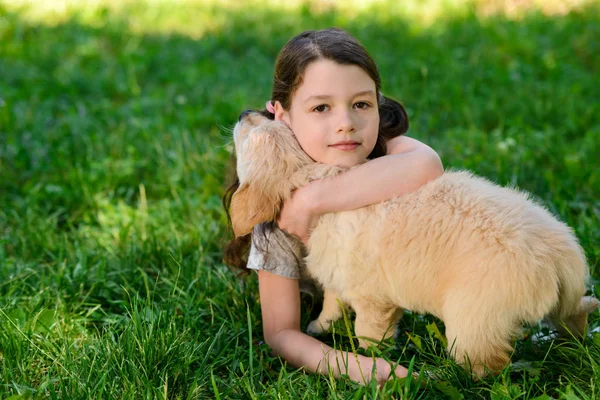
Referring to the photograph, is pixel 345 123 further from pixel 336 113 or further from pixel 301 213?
pixel 301 213

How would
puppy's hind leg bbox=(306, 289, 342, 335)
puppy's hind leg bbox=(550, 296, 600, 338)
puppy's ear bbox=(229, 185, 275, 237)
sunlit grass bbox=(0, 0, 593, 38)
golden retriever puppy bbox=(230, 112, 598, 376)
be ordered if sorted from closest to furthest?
golden retriever puppy bbox=(230, 112, 598, 376)
puppy's hind leg bbox=(550, 296, 600, 338)
puppy's ear bbox=(229, 185, 275, 237)
puppy's hind leg bbox=(306, 289, 342, 335)
sunlit grass bbox=(0, 0, 593, 38)

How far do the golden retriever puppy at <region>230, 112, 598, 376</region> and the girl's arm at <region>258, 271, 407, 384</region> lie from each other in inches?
5.8

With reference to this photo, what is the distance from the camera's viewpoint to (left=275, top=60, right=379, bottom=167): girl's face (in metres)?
2.64

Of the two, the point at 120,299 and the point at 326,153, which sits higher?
the point at 326,153

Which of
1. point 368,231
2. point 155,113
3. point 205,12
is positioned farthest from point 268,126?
point 205,12

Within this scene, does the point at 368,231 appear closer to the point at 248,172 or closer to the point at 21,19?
the point at 248,172

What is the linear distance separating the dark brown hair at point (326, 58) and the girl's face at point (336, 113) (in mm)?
32

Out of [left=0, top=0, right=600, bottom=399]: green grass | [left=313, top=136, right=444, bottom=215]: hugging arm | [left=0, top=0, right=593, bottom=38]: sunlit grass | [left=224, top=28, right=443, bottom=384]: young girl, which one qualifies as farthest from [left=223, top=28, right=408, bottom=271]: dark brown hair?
[left=0, top=0, right=593, bottom=38]: sunlit grass

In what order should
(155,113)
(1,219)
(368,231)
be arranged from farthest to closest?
(155,113) → (1,219) → (368,231)

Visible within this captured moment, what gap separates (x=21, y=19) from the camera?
746 cm

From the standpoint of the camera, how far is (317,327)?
9.62 feet

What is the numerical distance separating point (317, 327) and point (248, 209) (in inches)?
24.8

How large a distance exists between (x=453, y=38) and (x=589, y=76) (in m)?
1.40

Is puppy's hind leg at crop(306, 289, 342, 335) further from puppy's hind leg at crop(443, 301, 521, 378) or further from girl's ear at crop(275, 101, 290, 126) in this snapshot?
girl's ear at crop(275, 101, 290, 126)
